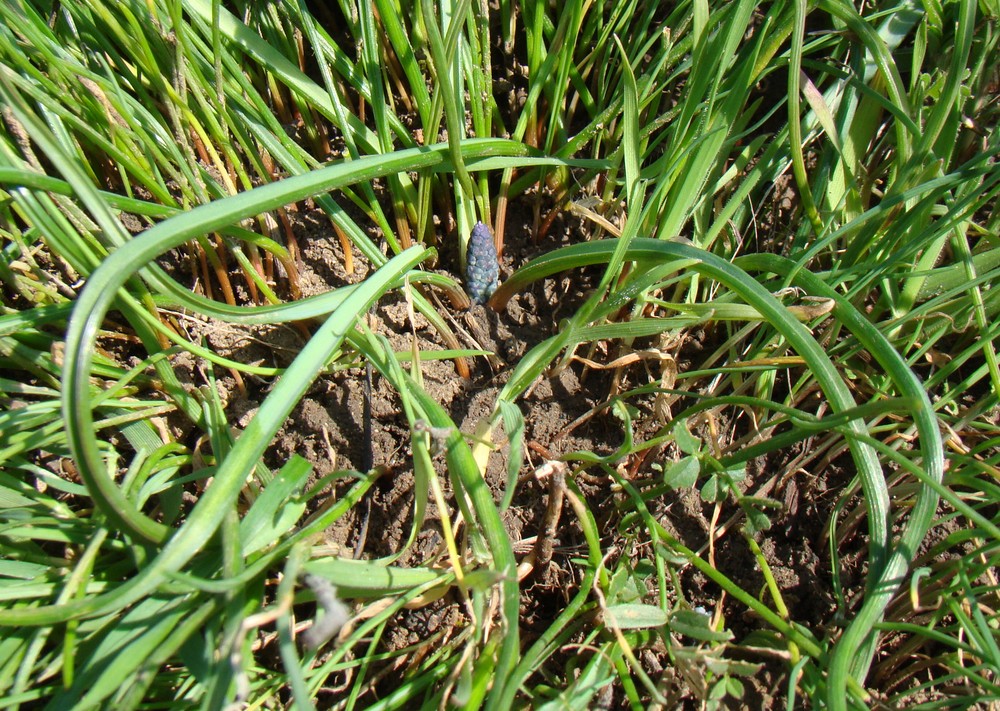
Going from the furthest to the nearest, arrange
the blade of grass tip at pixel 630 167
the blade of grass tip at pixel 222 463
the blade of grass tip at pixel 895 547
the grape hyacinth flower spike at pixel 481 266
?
the grape hyacinth flower spike at pixel 481 266 < the blade of grass tip at pixel 630 167 < the blade of grass tip at pixel 895 547 < the blade of grass tip at pixel 222 463

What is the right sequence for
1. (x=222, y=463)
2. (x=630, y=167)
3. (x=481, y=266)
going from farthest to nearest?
(x=481, y=266) < (x=630, y=167) < (x=222, y=463)

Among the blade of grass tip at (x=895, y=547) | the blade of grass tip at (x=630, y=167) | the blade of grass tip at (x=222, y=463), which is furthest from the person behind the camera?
the blade of grass tip at (x=630, y=167)

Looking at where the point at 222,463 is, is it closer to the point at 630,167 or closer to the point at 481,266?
the point at 481,266

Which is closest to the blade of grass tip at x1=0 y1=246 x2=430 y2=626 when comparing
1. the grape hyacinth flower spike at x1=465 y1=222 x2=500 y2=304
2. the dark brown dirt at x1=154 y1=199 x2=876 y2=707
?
the dark brown dirt at x1=154 y1=199 x2=876 y2=707

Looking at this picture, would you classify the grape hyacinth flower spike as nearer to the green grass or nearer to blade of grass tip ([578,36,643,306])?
the green grass

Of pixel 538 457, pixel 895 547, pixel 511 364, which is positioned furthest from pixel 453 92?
pixel 895 547

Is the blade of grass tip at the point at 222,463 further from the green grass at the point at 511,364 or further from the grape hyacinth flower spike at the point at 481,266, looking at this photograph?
the grape hyacinth flower spike at the point at 481,266

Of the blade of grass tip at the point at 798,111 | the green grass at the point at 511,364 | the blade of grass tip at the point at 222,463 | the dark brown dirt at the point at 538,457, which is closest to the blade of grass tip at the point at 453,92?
the green grass at the point at 511,364
